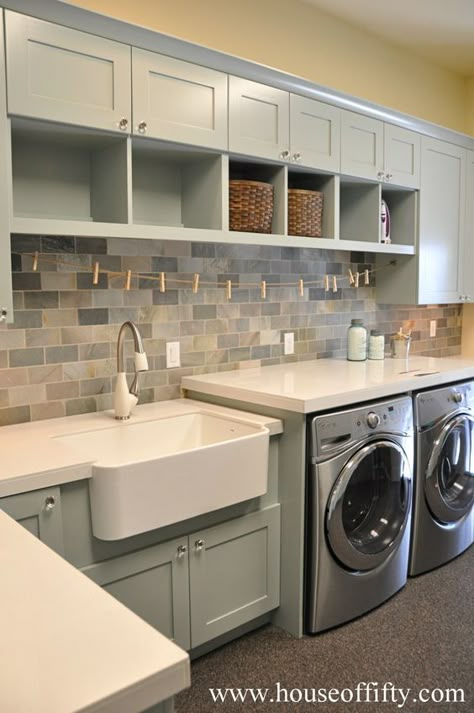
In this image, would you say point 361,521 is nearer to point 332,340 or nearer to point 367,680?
point 367,680

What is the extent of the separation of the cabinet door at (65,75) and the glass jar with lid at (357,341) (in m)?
1.78

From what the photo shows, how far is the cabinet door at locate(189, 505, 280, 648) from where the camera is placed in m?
2.21

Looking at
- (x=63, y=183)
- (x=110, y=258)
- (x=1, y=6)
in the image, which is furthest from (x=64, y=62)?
(x=110, y=258)

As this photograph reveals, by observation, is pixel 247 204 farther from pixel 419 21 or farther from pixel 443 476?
pixel 419 21

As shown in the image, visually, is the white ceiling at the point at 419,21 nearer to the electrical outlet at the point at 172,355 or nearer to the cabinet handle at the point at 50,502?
the electrical outlet at the point at 172,355

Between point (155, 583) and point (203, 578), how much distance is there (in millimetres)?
215

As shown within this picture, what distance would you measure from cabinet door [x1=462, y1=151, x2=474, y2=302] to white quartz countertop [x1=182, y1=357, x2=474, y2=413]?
859 mm

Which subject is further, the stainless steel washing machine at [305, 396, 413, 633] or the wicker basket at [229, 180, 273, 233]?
the wicker basket at [229, 180, 273, 233]

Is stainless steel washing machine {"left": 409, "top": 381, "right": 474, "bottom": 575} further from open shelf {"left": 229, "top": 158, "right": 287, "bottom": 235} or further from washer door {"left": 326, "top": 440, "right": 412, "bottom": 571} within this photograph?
open shelf {"left": 229, "top": 158, "right": 287, "bottom": 235}

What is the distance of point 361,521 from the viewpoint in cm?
267

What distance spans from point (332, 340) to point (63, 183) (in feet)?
6.09

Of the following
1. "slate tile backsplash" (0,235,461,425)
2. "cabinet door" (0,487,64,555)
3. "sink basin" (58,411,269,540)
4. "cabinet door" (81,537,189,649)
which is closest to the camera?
"cabinet door" (0,487,64,555)

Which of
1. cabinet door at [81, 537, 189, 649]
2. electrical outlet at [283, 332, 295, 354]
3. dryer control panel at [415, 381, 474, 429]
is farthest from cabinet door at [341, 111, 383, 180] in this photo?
cabinet door at [81, 537, 189, 649]

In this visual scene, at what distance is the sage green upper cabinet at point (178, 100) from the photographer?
2.22 m
